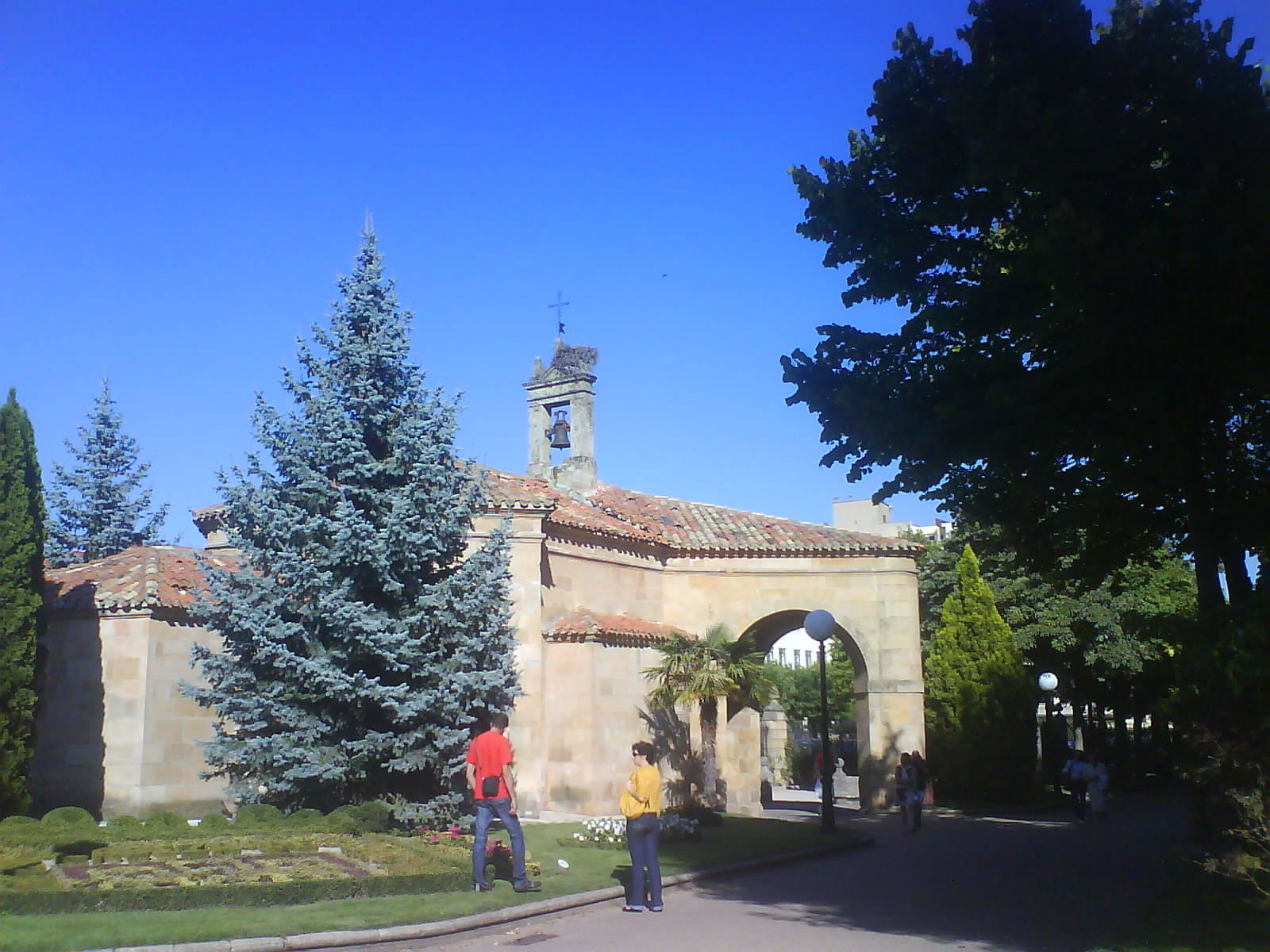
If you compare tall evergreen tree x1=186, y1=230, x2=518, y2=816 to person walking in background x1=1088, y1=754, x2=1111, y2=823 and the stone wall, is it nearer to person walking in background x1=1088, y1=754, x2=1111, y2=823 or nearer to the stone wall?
the stone wall

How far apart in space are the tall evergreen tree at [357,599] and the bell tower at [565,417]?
1023 cm

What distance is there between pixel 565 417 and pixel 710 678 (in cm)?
952

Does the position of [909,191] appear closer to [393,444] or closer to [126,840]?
[393,444]

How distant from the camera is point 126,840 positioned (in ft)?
42.6

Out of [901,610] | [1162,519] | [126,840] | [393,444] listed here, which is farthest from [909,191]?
[901,610]

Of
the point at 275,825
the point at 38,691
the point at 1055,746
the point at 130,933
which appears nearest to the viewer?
the point at 130,933

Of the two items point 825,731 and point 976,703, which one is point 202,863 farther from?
point 976,703

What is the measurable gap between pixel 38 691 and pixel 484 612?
7033 mm

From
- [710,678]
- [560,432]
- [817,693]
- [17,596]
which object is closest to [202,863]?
[17,596]

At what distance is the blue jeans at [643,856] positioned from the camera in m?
11.8

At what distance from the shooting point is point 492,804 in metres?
12.5

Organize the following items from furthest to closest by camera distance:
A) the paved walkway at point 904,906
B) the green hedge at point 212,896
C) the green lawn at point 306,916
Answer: the green hedge at point 212,896, the paved walkway at point 904,906, the green lawn at point 306,916

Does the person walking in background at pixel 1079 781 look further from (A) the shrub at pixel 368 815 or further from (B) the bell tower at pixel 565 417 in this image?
(A) the shrub at pixel 368 815

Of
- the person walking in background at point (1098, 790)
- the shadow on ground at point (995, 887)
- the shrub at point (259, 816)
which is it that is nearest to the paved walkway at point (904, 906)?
the shadow on ground at point (995, 887)
